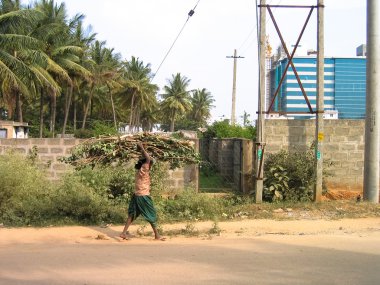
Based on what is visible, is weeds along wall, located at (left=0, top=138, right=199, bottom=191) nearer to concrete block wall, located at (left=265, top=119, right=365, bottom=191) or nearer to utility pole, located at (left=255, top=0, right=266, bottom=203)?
utility pole, located at (left=255, top=0, right=266, bottom=203)

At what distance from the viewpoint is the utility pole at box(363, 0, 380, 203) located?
39.0 feet

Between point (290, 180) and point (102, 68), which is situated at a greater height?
point (102, 68)

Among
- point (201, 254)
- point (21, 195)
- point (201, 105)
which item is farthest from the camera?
point (201, 105)

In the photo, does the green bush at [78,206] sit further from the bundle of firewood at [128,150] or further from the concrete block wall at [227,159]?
the concrete block wall at [227,159]

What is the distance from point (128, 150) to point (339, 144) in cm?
644

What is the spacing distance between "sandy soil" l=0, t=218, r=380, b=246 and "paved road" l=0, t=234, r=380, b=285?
0.34 m

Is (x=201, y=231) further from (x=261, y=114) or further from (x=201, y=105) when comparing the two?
(x=201, y=105)

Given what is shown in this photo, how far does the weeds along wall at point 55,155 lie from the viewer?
12648 mm

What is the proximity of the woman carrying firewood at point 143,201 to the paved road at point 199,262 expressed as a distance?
343 millimetres

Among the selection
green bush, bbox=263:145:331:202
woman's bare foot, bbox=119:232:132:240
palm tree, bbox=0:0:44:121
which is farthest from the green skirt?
palm tree, bbox=0:0:44:121

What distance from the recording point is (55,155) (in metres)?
13.0

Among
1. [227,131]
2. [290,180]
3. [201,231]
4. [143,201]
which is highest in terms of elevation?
[227,131]

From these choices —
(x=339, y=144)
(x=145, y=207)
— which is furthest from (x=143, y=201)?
(x=339, y=144)

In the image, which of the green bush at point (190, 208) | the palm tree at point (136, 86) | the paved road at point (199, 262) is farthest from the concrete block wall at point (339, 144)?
the palm tree at point (136, 86)
